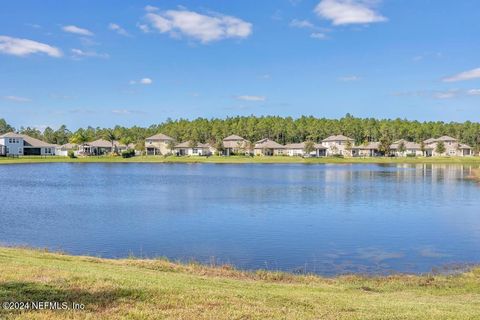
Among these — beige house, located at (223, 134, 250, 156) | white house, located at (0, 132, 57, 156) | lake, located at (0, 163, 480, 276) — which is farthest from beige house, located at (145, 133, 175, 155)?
lake, located at (0, 163, 480, 276)

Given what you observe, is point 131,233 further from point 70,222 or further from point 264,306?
point 264,306

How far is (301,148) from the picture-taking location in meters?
145

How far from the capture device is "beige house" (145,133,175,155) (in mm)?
146250

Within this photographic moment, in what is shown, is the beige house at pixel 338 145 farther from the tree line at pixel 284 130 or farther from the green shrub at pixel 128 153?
the green shrub at pixel 128 153

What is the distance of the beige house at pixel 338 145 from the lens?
5699 inches

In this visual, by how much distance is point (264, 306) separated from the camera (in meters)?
9.48

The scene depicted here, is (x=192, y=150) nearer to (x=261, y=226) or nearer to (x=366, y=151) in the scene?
(x=366, y=151)

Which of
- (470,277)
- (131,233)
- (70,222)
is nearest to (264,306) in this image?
(470,277)

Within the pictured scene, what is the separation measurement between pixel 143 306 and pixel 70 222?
22.1 metres

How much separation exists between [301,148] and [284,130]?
22.4 meters

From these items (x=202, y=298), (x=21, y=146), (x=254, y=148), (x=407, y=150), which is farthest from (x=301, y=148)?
(x=202, y=298)

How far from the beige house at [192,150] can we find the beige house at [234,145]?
185 inches

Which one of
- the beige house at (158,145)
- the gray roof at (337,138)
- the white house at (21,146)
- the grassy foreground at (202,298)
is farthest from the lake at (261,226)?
the gray roof at (337,138)

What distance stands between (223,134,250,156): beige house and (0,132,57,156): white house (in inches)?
1978
